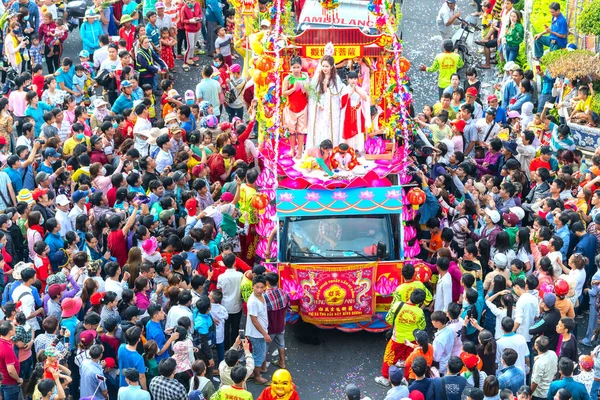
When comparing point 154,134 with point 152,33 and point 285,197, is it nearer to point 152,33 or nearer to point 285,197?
point 285,197

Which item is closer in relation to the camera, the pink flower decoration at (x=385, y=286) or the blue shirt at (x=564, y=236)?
the pink flower decoration at (x=385, y=286)

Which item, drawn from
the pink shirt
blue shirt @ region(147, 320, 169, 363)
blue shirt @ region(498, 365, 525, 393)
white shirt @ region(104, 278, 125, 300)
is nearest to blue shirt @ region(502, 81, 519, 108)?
the pink shirt

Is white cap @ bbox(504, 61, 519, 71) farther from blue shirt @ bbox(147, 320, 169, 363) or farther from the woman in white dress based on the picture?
blue shirt @ bbox(147, 320, 169, 363)

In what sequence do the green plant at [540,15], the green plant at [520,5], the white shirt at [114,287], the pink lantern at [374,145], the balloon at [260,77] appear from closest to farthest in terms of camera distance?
the white shirt at [114,287] → the pink lantern at [374,145] → the balloon at [260,77] → the green plant at [540,15] → the green plant at [520,5]

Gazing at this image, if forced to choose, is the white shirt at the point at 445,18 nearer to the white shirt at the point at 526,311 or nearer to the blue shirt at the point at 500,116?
the blue shirt at the point at 500,116

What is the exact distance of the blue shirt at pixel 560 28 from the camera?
21.4m

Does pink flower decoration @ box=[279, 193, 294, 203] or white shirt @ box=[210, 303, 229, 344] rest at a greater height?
pink flower decoration @ box=[279, 193, 294, 203]

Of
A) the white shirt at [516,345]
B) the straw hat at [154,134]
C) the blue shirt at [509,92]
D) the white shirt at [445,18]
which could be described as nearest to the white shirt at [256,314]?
the white shirt at [516,345]

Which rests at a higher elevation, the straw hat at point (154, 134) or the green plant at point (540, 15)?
the green plant at point (540, 15)

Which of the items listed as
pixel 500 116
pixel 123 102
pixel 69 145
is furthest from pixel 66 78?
pixel 500 116

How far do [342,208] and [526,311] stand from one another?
112 inches

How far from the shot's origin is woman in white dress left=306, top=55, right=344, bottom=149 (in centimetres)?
1700

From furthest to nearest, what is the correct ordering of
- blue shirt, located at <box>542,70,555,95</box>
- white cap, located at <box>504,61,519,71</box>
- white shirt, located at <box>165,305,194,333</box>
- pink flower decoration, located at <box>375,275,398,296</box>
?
white cap, located at <box>504,61,519,71</box> < blue shirt, located at <box>542,70,555,95</box> < pink flower decoration, located at <box>375,275,398,296</box> < white shirt, located at <box>165,305,194,333</box>

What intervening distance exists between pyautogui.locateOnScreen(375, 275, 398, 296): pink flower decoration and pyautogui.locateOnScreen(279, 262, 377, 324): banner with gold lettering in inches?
4.8
